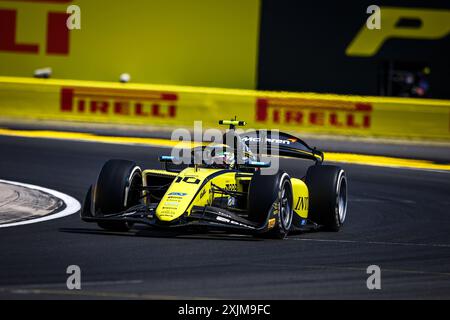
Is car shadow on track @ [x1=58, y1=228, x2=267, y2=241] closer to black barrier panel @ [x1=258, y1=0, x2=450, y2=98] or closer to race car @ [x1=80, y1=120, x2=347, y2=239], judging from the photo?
race car @ [x1=80, y1=120, x2=347, y2=239]

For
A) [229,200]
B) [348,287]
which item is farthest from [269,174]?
[348,287]

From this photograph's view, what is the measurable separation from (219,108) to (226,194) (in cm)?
1078

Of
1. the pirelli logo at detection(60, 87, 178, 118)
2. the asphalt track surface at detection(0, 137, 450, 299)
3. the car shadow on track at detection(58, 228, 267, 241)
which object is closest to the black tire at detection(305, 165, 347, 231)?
the asphalt track surface at detection(0, 137, 450, 299)

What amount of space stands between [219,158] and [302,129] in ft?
33.3

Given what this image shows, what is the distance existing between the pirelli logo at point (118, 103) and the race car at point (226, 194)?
9790 mm

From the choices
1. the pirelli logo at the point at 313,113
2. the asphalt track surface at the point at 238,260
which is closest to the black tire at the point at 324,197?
the asphalt track surface at the point at 238,260

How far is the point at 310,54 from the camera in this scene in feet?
81.8

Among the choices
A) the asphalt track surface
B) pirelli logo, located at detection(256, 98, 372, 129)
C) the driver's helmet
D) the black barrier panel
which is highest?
the black barrier panel

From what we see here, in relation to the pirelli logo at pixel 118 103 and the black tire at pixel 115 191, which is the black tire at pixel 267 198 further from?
the pirelli logo at pixel 118 103

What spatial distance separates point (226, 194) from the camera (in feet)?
39.5

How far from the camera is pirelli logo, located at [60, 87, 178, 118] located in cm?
2292

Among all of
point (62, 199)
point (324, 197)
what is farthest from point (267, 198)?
point (62, 199)

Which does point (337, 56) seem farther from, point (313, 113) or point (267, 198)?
point (267, 198)

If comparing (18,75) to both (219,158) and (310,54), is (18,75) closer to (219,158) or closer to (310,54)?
(310,54)
